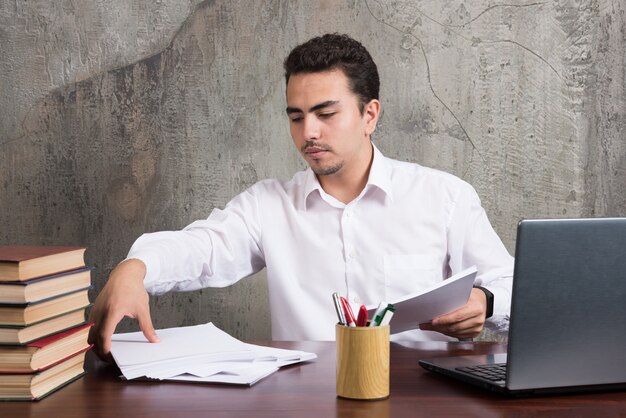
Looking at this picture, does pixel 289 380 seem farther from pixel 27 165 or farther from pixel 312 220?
pixel 27 165

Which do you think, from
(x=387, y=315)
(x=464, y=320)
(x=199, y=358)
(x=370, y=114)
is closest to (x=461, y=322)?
(x=464, y=320)

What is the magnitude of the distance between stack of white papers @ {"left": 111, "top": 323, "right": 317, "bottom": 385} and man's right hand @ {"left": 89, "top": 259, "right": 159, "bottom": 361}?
0.03 meters

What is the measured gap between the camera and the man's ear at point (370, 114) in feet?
7.64

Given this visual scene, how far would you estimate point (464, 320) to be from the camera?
5.20 feet

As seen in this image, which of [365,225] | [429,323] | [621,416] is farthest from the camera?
[365,225]

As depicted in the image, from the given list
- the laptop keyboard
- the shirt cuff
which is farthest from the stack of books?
the laptop keyboard

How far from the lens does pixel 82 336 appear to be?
1.31 m

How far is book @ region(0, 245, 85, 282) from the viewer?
116 cm

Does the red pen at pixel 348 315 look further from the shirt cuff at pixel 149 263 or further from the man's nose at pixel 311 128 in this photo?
the man's nose at pixel 311 128

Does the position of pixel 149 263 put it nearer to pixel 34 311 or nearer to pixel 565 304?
pixel 34 311

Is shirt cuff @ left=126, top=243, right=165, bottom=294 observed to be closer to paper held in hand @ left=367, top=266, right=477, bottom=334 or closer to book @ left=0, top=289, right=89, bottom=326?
book @ left=0, top=289, right=89, bottom=326

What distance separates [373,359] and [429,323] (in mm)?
447

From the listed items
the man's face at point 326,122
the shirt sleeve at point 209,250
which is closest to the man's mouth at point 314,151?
the man's face at point 326,122

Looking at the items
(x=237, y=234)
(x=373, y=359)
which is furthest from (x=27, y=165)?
(x=373, y=359)
